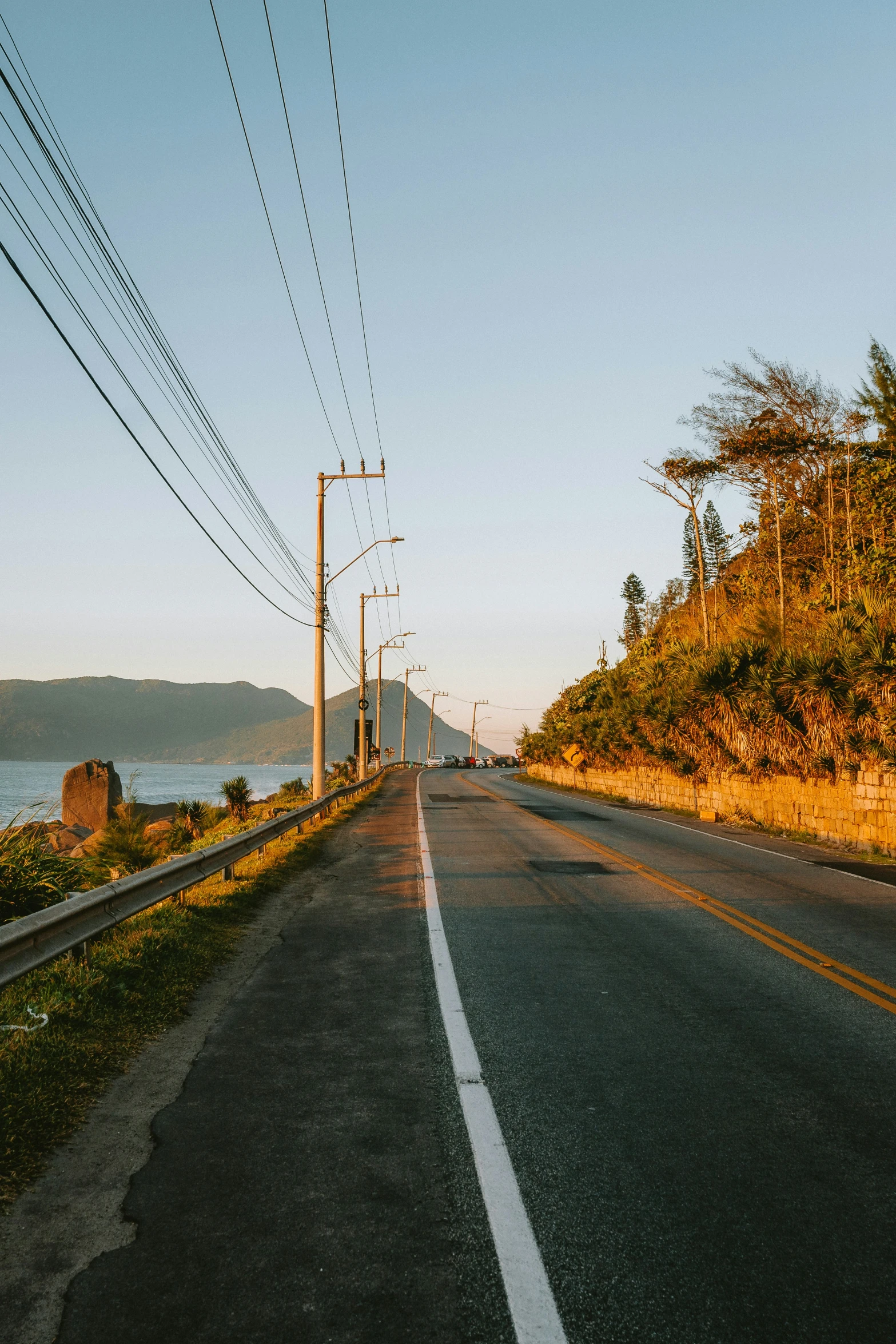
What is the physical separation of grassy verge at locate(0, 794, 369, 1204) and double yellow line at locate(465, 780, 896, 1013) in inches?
200

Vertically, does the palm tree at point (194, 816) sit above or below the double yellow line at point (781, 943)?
below

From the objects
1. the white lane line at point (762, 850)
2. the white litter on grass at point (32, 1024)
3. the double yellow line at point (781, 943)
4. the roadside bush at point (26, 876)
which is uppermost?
the roadside bush at point (26, 876)

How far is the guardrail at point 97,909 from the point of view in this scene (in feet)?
17.7

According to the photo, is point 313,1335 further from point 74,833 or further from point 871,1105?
point 74,833

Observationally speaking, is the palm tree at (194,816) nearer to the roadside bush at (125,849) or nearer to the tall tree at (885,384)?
the roadside bush at (125,849)

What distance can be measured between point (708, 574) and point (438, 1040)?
81452 millimetres

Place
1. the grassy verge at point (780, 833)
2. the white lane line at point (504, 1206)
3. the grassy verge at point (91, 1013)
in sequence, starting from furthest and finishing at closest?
the grassy verge at point (780, 833) → the grassy verge at point (91, 1013) → the white lane line at point (504, 1206)

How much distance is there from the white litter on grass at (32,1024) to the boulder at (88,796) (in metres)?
35.4

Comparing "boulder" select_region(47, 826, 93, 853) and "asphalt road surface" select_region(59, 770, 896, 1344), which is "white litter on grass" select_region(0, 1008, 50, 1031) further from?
"boulder" select_region(47, 826, 93, 853)

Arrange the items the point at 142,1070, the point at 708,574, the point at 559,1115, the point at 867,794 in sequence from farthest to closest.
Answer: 1. the point at 708,574
2. the point at 867,794
3. the point at 142,1070
4. the point at 559,1115

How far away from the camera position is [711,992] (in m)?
6.58

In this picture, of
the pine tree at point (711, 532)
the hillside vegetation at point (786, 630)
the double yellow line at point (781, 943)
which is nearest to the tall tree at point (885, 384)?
the hillside vegetation at point (786, 630)

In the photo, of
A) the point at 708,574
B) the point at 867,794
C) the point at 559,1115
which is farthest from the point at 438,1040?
the point at 708,574

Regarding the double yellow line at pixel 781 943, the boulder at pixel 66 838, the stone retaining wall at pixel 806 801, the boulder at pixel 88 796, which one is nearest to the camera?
the double yellow line at pixel 781 943
